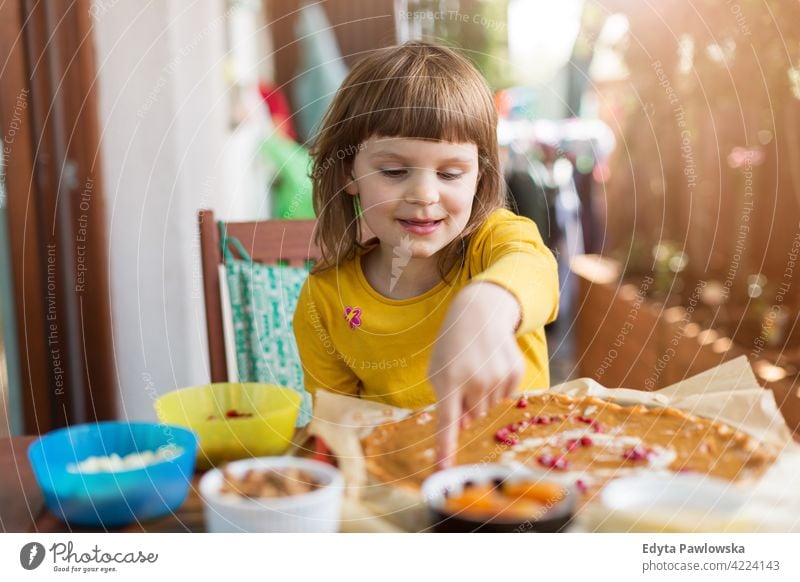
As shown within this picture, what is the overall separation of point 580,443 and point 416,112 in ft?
0.78

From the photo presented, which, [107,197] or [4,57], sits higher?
[4,57]

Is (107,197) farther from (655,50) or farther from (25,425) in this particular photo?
(655,50)

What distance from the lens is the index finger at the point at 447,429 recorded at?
0.36 m

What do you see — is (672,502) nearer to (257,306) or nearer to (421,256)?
(421,256)

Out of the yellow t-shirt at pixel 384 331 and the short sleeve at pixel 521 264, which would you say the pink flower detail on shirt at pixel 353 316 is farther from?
the short sleeve at pixel 521 264

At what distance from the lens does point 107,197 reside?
23.9 inches

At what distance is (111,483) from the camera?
1.37 ft

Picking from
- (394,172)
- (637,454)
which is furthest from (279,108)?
(637,454)

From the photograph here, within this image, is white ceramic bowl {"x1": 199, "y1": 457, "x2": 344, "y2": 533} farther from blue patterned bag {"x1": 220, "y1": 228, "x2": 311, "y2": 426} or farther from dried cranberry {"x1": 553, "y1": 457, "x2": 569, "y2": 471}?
blue patterned bag {"x1": 220, "y1": 228, "x2": 311, "y2": 426}

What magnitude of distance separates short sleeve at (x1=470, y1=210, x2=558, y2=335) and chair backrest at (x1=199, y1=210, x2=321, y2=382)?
0.26 meters

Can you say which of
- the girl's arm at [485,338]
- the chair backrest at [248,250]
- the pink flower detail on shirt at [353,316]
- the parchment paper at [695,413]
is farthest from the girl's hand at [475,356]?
the chair backrest at [248,250]

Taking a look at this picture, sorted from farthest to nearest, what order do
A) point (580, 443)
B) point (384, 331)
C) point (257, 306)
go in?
point (257, 306)
point (384, 331)
point (580, 443)

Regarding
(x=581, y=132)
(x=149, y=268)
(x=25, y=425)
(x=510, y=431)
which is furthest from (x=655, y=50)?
(x=25, y=425)
